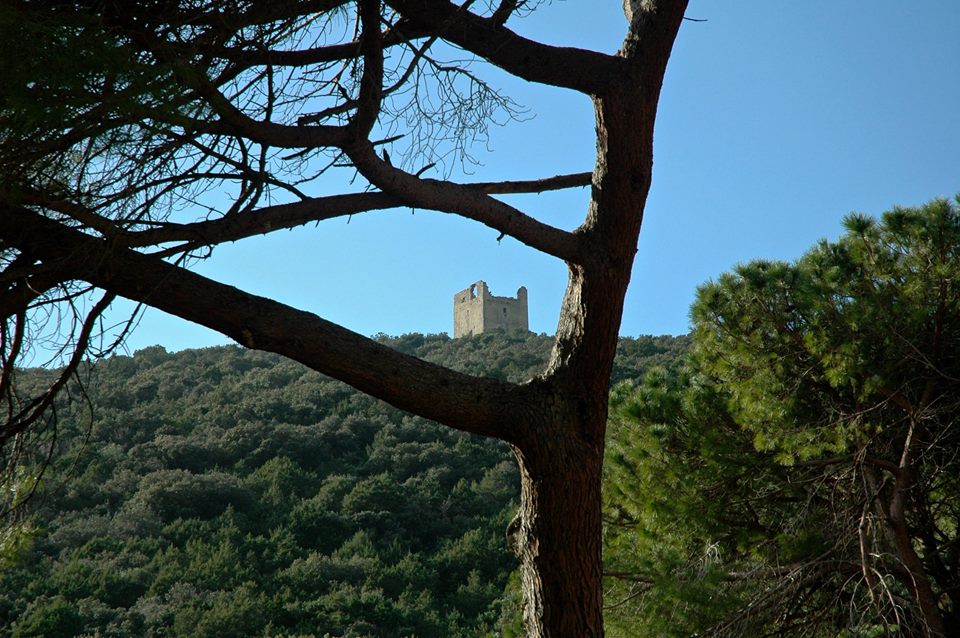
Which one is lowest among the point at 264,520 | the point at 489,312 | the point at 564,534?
the point at 564,534

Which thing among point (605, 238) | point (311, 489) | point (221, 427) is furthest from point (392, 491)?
point (605, 238)

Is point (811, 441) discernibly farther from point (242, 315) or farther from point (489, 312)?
point (489, 312)

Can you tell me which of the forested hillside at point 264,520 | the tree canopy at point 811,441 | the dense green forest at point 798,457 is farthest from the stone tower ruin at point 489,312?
the tree canopy at point 811,441

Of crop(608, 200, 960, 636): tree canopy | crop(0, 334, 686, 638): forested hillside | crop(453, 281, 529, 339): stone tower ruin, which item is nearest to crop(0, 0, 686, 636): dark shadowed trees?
crop(608, 200, 960, 636): tree canopy

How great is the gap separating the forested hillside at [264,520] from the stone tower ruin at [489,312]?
15882 mm

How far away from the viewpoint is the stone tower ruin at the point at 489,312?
39.5 metres

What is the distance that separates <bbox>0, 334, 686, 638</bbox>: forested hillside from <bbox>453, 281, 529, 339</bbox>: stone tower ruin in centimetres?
1588

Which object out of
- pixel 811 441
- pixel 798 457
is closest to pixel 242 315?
pixel 811 441

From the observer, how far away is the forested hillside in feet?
43.8

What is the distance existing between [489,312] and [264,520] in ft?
76.7

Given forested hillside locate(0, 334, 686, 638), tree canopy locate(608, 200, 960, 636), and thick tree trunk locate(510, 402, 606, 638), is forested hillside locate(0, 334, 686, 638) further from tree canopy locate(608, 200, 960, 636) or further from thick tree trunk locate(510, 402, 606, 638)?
thick tree trunk locate(510, 402, 606, 638)

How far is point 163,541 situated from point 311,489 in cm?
324

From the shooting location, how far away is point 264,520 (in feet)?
55.8

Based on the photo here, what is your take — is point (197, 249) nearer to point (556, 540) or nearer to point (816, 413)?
point (556, 540)
